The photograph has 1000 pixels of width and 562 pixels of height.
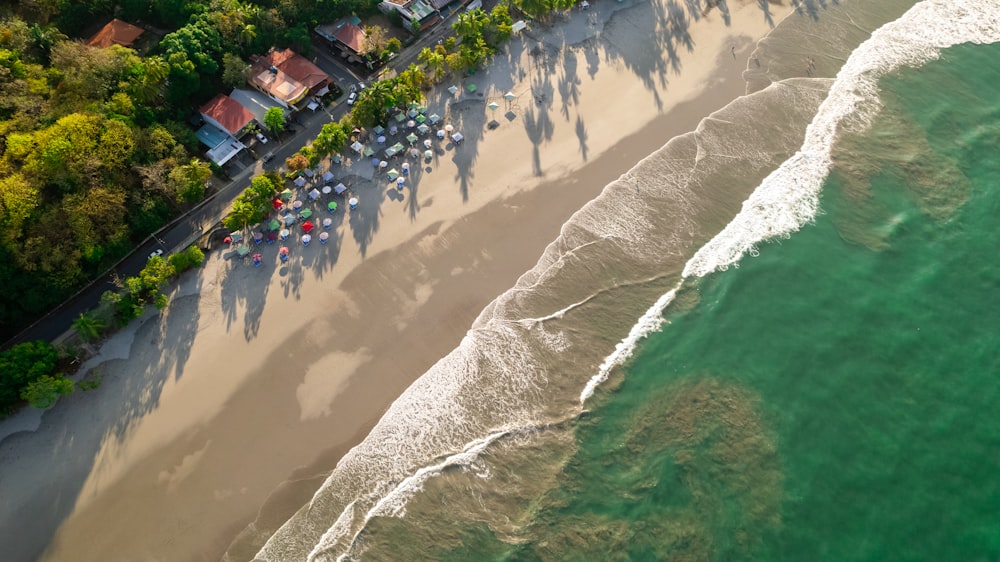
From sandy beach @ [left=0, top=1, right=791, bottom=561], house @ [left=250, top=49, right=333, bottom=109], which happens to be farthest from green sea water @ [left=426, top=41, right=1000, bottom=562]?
house @ [left=250, top=49, right=333, bottom=109]

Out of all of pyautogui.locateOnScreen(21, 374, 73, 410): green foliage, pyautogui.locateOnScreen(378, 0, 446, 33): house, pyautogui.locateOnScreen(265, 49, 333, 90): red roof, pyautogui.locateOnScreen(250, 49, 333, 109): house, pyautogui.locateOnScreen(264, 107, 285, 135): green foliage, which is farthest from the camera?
pyautogui.locateOnScreen(378, 0, 446, 33): house

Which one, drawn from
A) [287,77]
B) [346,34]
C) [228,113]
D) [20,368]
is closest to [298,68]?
[287,77]

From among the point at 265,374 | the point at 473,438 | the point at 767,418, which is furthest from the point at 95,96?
the point at 767,418

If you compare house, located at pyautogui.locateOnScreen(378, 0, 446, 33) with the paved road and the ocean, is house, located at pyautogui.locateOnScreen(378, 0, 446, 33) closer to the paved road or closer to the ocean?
the paved road

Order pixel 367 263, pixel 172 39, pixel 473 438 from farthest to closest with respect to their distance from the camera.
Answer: pixel 172 39 < pixel 367 263 < pixel 473 438

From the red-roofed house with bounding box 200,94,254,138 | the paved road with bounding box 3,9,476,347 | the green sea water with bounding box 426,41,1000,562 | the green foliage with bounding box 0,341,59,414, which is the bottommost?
the green sea water with bounding box 426,41,1000,562

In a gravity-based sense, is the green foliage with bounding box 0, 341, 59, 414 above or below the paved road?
below

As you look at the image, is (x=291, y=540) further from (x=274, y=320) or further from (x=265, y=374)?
(x=274, y=320)

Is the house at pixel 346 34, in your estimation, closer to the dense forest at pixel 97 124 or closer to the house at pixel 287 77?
the dense forest at pixel 97 124
